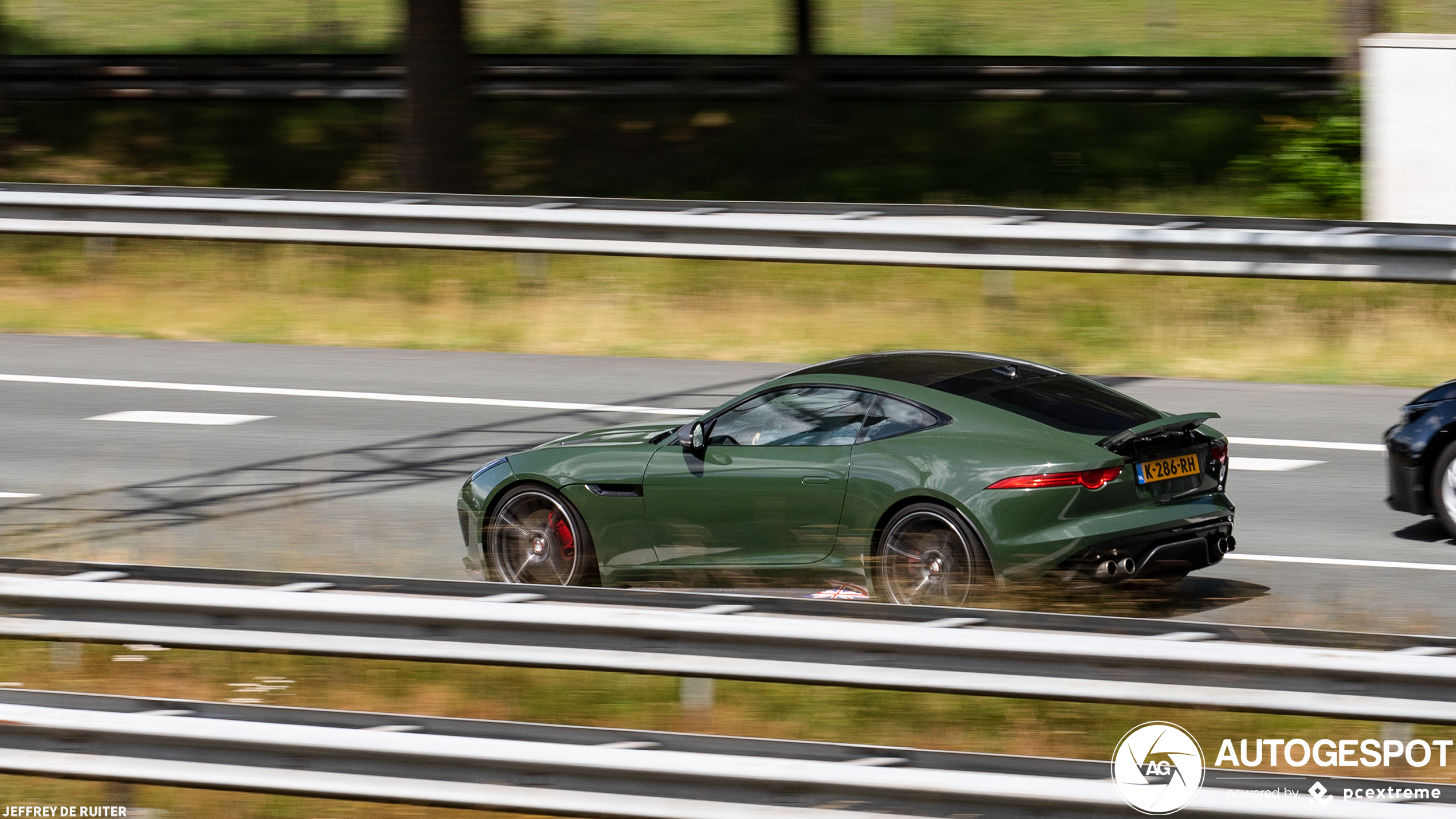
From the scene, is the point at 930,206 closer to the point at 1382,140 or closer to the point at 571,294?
the point at 571,294

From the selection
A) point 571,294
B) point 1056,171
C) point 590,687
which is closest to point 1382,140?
point 1056,171

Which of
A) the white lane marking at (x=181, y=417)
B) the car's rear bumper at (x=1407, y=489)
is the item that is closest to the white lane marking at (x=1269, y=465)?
the car's rear bumper at (x=1407, y=489)

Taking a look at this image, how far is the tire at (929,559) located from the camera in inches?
303

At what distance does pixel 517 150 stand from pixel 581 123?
37.5 inches

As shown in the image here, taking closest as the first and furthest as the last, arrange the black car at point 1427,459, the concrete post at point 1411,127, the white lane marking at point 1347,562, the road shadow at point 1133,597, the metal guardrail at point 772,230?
the road shadow at point 1133,597 < the white lane marking at point 1347,562 < the black car at point 1427,459 < the metal guardrail at point 772,230 < the concrete post at point 1411,127

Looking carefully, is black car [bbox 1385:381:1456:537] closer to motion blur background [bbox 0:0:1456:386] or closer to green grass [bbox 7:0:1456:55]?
motion blur background [bbox 0:0:1456:386]

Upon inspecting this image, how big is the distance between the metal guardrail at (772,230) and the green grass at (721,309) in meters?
0.48

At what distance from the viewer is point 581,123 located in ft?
74.1

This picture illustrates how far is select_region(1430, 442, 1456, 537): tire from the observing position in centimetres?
920

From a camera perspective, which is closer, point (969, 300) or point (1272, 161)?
point (969, 300)

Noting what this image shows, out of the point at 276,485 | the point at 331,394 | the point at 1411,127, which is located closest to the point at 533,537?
the point at 276,485

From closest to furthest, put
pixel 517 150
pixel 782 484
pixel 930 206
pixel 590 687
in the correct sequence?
pixel 590 687
pixel 782 484
pixel 930 206
pixel 517 150

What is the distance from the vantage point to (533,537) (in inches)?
348

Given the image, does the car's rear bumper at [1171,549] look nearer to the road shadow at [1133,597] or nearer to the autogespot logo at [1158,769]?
the road shadow at [1133,597]
